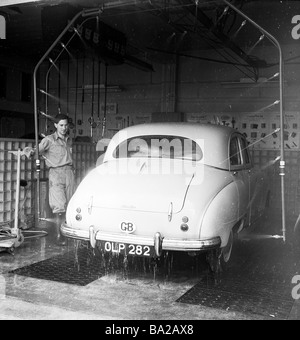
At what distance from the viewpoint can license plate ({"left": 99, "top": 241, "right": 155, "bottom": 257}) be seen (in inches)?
184

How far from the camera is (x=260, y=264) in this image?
571 centimetres

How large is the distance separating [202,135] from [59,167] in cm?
235

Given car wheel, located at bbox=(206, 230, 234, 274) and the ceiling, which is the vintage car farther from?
the ceiling

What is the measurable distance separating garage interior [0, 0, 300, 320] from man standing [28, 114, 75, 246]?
0.80 feet

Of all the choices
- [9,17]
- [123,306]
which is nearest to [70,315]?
[123,306]

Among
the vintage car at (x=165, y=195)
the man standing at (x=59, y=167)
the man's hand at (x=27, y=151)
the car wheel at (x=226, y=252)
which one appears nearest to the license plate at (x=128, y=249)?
the vintage car at (x=165, y=195)

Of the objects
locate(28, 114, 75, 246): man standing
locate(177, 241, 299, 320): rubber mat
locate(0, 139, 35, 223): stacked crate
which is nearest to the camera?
locate(177, 241, 299, 320): rubber mat

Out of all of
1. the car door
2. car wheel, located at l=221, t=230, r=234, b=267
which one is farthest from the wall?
car wheel, located at l=221, t=230, r=234, b=267

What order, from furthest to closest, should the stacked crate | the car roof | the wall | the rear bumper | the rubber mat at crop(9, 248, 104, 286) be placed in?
the wall
the stacked crate
the car roof
the rubber mat at crop(9, 248, 104, 286)
the rear bumper

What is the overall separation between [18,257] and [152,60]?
10.1 metres

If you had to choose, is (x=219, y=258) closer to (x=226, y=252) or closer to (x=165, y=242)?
(x=226, y=252)

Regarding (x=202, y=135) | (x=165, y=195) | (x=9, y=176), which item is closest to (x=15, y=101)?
(x=9, y=176)

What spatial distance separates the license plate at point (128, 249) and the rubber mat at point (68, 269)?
1.53 feet

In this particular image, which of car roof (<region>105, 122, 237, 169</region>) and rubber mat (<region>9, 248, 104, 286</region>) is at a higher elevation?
car roof (<region>105, 122, 237, 169</region>)
